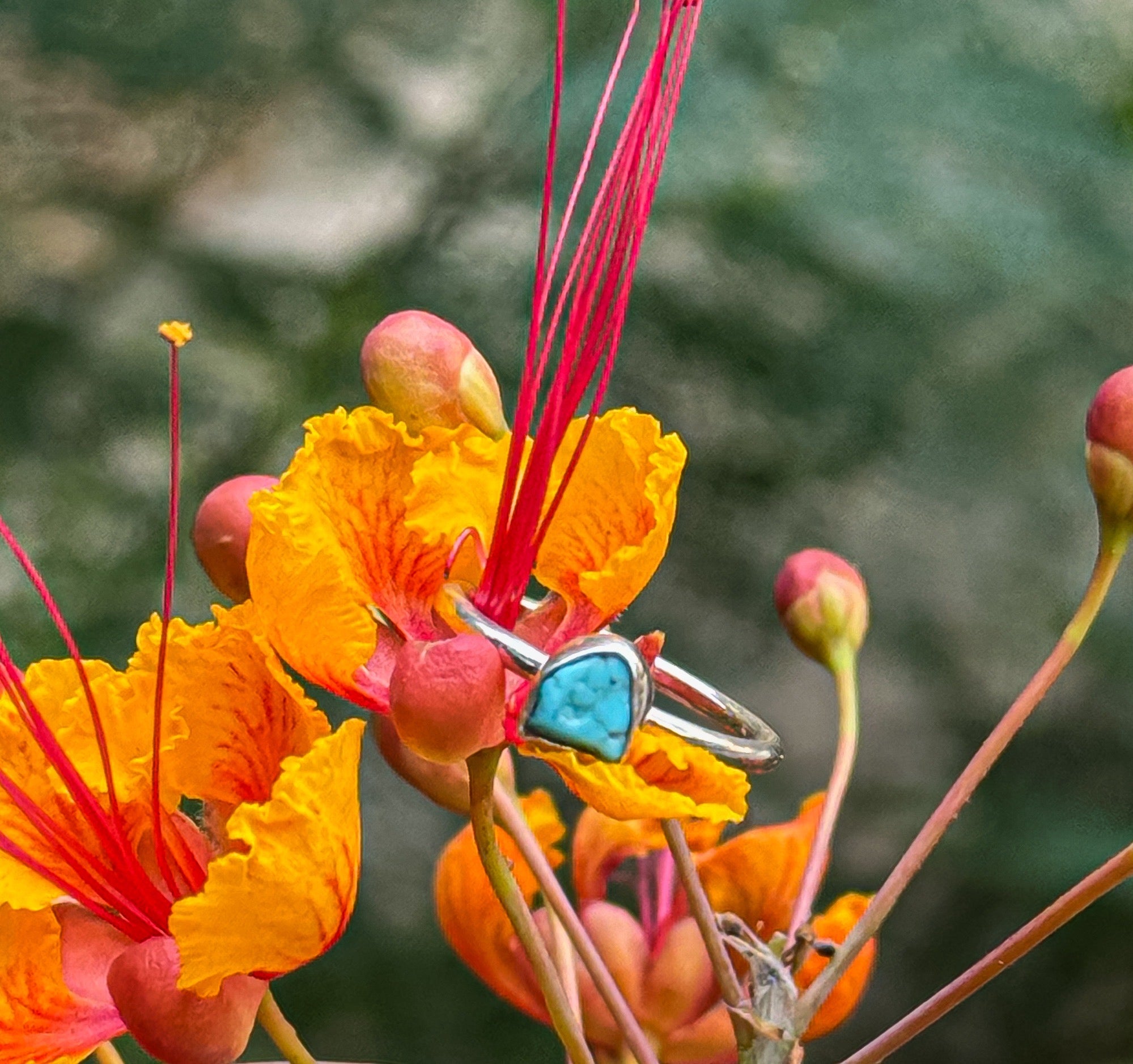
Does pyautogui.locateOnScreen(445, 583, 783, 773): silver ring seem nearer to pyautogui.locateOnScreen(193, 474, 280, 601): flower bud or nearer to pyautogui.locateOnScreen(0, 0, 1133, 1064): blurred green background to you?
pyautogui.locateOnScreen(193, 474, 280, 601): flower bud

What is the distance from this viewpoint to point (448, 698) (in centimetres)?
24

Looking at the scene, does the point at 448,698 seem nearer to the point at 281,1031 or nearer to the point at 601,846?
the point at 281,1031

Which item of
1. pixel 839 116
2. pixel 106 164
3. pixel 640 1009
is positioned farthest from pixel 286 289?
pixel 640 1009

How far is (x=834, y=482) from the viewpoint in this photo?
0.63 metres

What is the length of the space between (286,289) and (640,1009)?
378 mm

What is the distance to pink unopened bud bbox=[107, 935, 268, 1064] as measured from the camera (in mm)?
250

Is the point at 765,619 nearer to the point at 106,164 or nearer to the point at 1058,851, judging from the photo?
the point at 1058,851

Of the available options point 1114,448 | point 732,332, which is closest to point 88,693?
point 1114,448

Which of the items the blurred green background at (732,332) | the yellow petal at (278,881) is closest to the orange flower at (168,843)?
the yellow petal at (278,881)

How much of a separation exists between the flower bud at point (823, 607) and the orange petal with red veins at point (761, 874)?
5 cm

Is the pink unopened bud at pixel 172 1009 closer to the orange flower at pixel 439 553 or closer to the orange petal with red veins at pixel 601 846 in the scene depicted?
the orange flower at pixel 439 553

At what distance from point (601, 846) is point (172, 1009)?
0.19 meters

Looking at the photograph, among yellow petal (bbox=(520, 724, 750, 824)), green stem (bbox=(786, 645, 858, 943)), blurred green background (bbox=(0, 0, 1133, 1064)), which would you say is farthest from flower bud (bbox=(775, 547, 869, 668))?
blurred green background (bbox=(0, 0, 1133, 1064))

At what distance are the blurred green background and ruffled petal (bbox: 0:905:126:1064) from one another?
1.07ft
